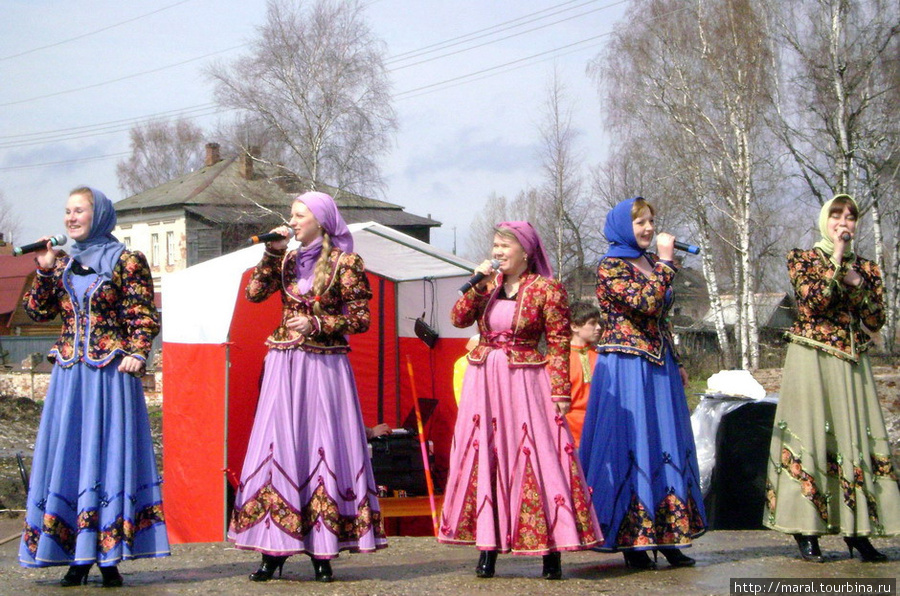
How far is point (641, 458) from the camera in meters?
4.70

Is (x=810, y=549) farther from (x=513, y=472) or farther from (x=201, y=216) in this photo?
(x=201, y=216)

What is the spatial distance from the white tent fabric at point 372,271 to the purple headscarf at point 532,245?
3.17 meters

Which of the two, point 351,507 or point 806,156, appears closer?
point 351,507

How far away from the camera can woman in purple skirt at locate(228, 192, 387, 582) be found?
14.7 ft

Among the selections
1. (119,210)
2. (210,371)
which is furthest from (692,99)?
(119,210)

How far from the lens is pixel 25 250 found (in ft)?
14.7

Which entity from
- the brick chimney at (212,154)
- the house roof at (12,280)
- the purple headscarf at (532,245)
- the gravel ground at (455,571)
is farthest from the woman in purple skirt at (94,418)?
the brick chimney at (212,154)

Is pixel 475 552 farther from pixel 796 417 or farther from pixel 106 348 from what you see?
pixel 106 348

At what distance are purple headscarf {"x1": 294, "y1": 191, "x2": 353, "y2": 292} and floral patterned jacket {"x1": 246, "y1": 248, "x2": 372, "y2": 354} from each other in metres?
0.04

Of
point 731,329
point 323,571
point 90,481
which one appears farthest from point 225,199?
point 323,571

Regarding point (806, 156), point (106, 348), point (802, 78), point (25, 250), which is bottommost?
point (106, 348)

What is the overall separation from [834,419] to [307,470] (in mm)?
2460

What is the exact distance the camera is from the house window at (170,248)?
4288cm

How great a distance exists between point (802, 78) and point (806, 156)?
1.74m
